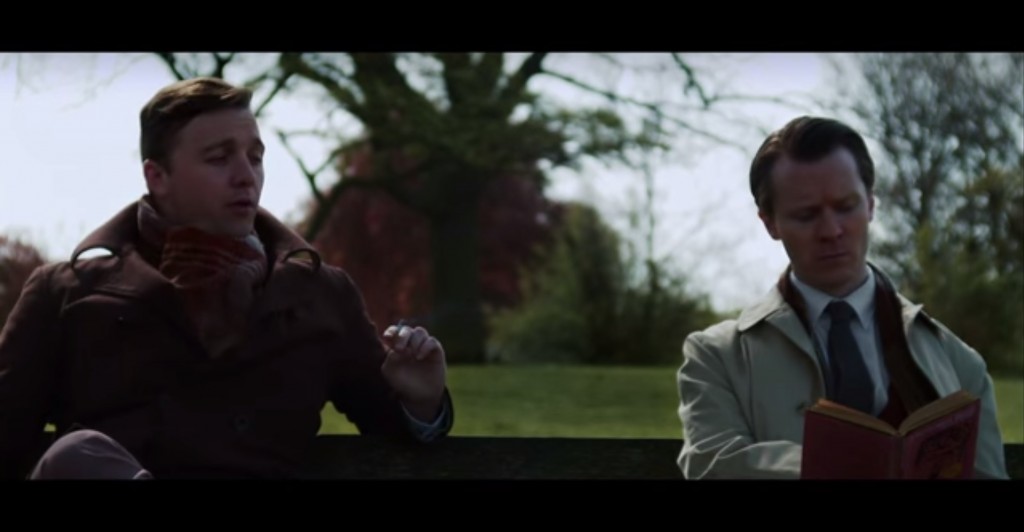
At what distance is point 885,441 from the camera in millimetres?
2529

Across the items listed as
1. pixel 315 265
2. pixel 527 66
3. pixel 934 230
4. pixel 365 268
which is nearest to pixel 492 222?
pixel 365 268

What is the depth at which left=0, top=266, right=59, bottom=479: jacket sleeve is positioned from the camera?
288cm

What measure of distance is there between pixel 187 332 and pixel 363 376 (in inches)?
14.7

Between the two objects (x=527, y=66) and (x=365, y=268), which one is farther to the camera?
(x=365, y=268)

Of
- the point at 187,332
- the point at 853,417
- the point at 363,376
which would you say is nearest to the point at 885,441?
the point at 853,417

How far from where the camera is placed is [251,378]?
9.61 feet

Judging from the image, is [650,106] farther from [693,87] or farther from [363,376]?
[363,376]

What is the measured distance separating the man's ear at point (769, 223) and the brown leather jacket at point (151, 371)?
0.90 meters

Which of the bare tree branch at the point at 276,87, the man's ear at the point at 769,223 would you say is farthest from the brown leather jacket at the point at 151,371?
the bare tree branch at the point at 276,87

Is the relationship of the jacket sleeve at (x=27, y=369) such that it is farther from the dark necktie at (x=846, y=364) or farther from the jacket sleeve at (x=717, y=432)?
the dark necktie at (x=846, y=364)

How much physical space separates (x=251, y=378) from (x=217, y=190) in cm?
38

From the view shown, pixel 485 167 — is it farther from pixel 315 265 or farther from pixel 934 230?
pixel 315 265

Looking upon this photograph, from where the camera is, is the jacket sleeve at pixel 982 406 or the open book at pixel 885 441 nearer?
the open book at pixel 885 441

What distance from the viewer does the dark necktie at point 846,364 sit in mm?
2863
